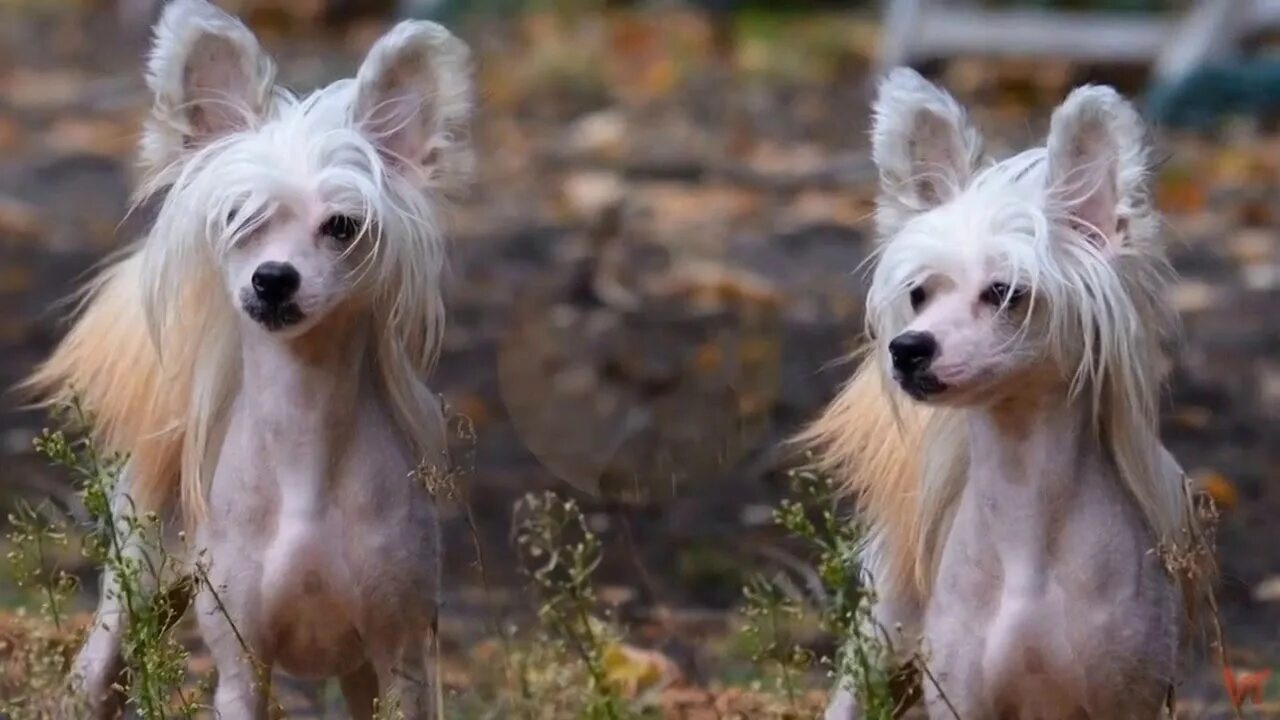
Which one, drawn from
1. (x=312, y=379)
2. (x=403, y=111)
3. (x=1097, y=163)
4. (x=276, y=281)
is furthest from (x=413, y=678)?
(x=1097, y=163)

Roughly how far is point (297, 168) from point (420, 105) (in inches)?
12.3

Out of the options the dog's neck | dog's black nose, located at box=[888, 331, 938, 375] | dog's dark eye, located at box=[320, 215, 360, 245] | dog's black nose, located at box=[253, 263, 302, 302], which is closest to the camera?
dog's black nose, located at box=[888, 331, 938, 375]

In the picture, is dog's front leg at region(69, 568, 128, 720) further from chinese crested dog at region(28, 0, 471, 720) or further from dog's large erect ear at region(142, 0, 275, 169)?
dog's large erect ear at region(142, 0, 275, 169)

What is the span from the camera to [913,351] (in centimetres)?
419

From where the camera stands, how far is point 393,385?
4.59m

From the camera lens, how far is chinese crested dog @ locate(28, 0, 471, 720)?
4.43 metres

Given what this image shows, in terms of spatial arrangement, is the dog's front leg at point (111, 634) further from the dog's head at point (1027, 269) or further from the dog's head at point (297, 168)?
the dog's head at point (1027, 269)

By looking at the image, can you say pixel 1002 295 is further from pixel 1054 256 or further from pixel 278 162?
pixel 278 162

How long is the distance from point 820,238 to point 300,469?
265 inches

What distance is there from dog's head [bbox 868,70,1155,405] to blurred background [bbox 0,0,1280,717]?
0.17 metres

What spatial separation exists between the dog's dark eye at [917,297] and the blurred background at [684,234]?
0.49m

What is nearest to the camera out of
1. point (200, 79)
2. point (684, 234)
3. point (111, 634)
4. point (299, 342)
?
point (299, 342)

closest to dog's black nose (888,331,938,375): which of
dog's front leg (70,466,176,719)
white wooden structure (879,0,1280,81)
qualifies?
dog's front leg (70,466,176,719)

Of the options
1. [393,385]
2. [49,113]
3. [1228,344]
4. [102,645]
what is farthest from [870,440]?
[49,113]
